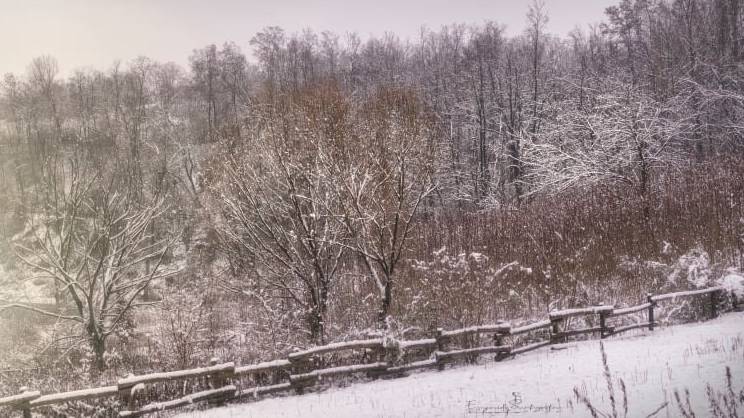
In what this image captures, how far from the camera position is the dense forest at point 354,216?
43.9ft

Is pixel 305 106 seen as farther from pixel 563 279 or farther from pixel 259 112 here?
pixel 563 279

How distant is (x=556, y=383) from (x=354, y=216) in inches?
256

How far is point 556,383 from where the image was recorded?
8.65 meters

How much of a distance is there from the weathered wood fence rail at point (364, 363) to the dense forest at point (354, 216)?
0.86m

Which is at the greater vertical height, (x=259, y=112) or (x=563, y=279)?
(x=259, y=112)

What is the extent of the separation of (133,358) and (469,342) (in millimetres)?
9601

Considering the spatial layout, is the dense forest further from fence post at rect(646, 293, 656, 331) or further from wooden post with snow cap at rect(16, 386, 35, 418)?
wooden post with snow cap at rect(16, 386, 35, 418)

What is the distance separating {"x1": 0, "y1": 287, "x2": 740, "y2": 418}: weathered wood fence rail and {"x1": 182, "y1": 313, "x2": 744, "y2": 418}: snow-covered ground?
1.00ft

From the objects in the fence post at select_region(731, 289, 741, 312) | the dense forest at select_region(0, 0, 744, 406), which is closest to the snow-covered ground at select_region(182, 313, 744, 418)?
the fence post at select_region(731, 289, 741, 312)

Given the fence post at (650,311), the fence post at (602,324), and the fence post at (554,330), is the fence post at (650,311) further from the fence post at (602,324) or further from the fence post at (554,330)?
the fence post at (554,330)

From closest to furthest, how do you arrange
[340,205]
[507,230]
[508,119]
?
1. [340,205]
2. [507,230]
3. [508,119]

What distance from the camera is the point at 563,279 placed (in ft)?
50.0

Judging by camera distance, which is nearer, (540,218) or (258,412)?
(258,412)

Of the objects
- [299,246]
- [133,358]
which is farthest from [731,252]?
[133,358]
